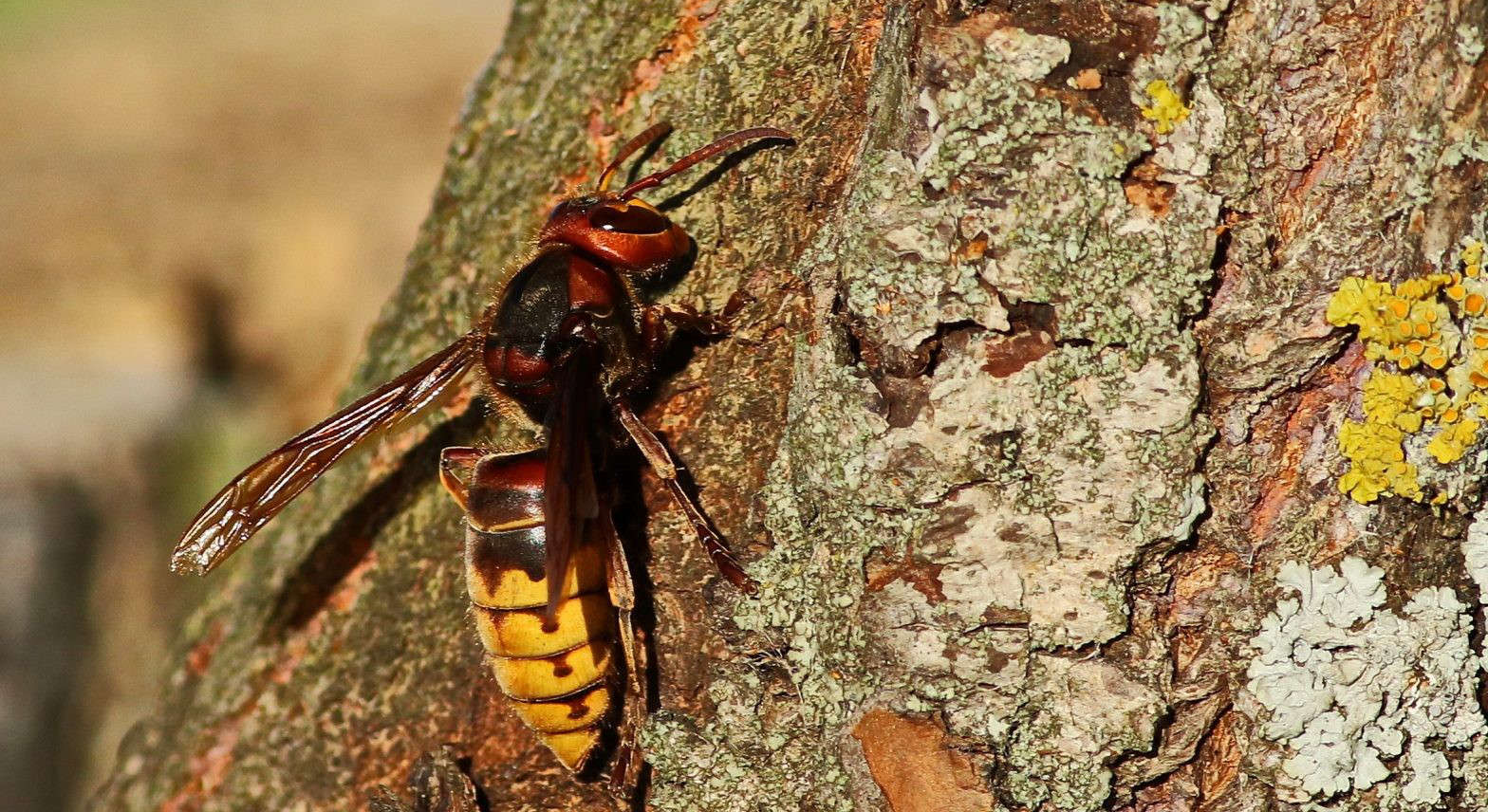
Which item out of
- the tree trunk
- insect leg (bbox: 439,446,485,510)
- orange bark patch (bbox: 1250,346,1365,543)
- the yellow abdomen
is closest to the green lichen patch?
the tree trunk

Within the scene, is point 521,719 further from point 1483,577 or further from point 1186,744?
point 1483,577

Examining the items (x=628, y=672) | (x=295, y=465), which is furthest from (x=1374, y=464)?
(x=295, y=465)

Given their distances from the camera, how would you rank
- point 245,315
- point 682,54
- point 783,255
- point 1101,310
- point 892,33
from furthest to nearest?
1. point 245,315
2. point 682,54
3. point 783,255
4. point 892,33
5. point 1101,310

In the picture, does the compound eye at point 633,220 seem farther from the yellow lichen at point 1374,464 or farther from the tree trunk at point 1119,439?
the yellow lichen at point 1374,464

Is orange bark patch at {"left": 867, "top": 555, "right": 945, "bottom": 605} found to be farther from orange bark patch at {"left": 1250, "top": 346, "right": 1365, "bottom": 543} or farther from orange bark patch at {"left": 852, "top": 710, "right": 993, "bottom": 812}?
orange bark patch at {"left": 1250, "top": 346, "right": 1365, "bottom": 543}

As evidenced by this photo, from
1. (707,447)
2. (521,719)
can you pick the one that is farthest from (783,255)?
(521,719)

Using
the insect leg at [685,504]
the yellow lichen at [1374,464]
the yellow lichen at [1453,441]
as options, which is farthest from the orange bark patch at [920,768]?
the yellow lichen at [1453,441]
